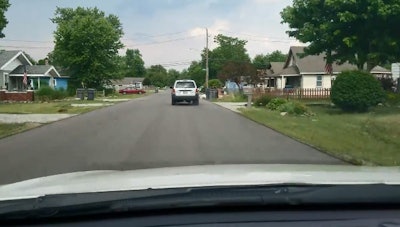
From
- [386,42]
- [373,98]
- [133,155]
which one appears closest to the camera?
[133,155]

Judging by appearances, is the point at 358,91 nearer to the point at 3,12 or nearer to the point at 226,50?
the point at 3,12

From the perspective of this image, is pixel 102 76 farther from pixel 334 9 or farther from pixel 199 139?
pixel 199 139

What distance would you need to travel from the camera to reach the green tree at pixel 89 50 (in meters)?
68.6

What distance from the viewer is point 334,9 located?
31.0 meters

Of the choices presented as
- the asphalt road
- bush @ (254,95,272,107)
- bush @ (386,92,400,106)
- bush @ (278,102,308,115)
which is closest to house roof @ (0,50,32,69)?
bush @ (254,95,272,107)

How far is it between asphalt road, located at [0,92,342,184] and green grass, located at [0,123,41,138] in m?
0.48

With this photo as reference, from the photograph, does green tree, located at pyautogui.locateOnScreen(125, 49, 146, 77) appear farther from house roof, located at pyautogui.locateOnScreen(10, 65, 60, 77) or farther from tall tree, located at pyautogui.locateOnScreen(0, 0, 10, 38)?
tall tree, located at pyautogui.locateOnScreen(0, 0, 10, 38)

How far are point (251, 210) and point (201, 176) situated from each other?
79 centimetres

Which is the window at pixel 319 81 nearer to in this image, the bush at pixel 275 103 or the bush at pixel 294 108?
the bush at pixel 275 103

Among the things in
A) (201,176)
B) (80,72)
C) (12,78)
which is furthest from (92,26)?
(201,176)

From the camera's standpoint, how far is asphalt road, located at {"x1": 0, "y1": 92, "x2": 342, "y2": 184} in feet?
34.2

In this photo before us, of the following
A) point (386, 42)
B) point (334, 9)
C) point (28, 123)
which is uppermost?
point (334, 9)

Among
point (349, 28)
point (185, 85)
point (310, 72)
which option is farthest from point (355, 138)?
point (310, 72)

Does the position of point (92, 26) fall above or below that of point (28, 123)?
above
